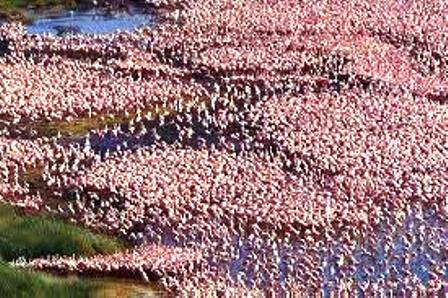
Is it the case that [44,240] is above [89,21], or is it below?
above

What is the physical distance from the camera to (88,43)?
4834 cm

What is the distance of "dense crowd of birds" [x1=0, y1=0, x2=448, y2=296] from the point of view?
2572 centimetres

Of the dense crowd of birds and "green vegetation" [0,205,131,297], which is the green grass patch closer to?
"green vegetation" [0,205,131,297]

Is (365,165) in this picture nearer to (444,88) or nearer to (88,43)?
(444,88)

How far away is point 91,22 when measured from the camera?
56594 mm

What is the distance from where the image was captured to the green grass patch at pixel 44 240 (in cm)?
2514

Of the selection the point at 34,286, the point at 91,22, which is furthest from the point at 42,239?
the point at 91,22

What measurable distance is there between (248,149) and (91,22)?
2414 centimetres

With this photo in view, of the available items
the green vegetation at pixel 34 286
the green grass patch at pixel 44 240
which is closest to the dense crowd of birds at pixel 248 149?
the green grass patch at pixel 44 240

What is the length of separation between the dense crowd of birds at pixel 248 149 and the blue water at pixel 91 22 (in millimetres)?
2716

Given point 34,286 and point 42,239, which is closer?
point 34,286

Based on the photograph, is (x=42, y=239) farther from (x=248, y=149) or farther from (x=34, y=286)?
(x=248, y=149)

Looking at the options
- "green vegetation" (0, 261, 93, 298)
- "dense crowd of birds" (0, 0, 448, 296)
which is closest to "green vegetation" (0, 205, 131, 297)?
"dense crowd of birds" (0, 0, 448, 296)

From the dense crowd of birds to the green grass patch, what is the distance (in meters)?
0.83
